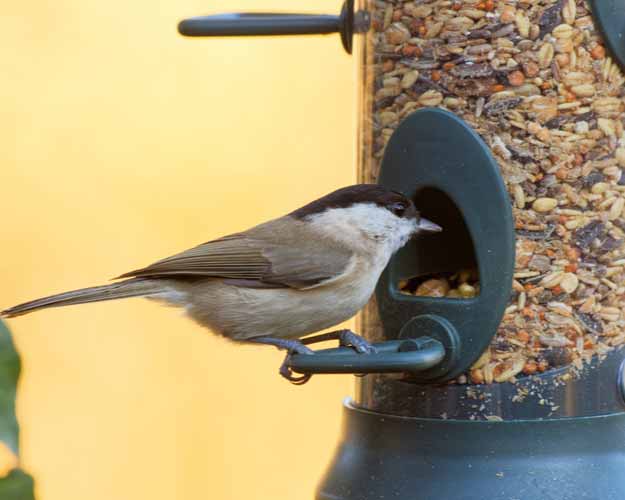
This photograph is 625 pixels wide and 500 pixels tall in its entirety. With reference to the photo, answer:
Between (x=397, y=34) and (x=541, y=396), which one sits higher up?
(x=397, y=34)

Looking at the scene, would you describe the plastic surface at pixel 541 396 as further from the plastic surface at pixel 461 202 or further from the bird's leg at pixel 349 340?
the bird's leg at pixel 349 340

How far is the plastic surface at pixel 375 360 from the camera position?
8.65ft

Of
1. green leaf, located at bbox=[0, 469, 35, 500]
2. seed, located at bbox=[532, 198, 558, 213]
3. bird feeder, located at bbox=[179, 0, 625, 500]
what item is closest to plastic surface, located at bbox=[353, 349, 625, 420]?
bird feeder, located at bbox=[179, 0, 625, 500]

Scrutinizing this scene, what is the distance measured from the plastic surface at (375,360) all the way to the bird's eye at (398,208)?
1.30 feet

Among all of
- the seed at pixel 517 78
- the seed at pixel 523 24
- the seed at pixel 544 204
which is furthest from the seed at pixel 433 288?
the seed at pixel 523 24

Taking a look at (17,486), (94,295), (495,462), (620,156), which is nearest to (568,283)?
(620,156)

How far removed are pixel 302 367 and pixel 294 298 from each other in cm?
50

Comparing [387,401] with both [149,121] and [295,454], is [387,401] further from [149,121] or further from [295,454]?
[149,121]

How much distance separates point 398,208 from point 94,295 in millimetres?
879

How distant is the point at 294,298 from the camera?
320cm

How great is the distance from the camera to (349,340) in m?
3.06

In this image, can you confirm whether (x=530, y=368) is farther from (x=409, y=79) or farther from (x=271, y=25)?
(x=271, y=25)

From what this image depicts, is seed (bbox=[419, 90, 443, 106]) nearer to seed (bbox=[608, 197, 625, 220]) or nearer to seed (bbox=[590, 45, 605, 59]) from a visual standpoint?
seed (bbox=[590, 45, 605, 59])

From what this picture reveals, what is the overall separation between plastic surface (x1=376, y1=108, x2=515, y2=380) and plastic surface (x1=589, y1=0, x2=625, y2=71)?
1.35 ft
